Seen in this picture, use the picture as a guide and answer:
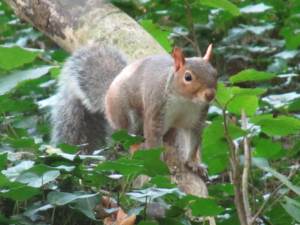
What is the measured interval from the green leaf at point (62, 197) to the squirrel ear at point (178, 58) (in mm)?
1056

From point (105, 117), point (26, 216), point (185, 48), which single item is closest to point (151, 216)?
point (26, 216)

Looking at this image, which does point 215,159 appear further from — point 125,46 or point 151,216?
point 125,46

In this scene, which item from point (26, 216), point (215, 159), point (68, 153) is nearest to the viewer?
point (26, 216)

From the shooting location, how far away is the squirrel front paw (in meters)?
2.65

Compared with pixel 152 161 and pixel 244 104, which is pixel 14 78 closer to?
pixel 152 161

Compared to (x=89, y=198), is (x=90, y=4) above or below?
above

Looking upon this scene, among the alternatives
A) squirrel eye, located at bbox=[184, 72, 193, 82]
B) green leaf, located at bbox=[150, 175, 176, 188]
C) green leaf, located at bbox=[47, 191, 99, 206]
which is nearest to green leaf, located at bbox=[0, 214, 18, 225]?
green leaf, located at bbox=[47, 191, 99, 206]

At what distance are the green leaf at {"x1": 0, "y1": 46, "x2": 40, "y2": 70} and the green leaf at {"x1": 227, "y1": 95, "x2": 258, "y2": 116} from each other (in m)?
0.63

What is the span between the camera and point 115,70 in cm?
346

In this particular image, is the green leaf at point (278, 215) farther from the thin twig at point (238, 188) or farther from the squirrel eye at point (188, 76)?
the squirrel eye at point (188, 76)

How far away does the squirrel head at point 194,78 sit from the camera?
2.71 m

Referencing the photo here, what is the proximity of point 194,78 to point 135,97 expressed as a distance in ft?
1.24

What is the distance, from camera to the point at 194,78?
110 inches

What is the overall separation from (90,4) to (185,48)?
115 cm
